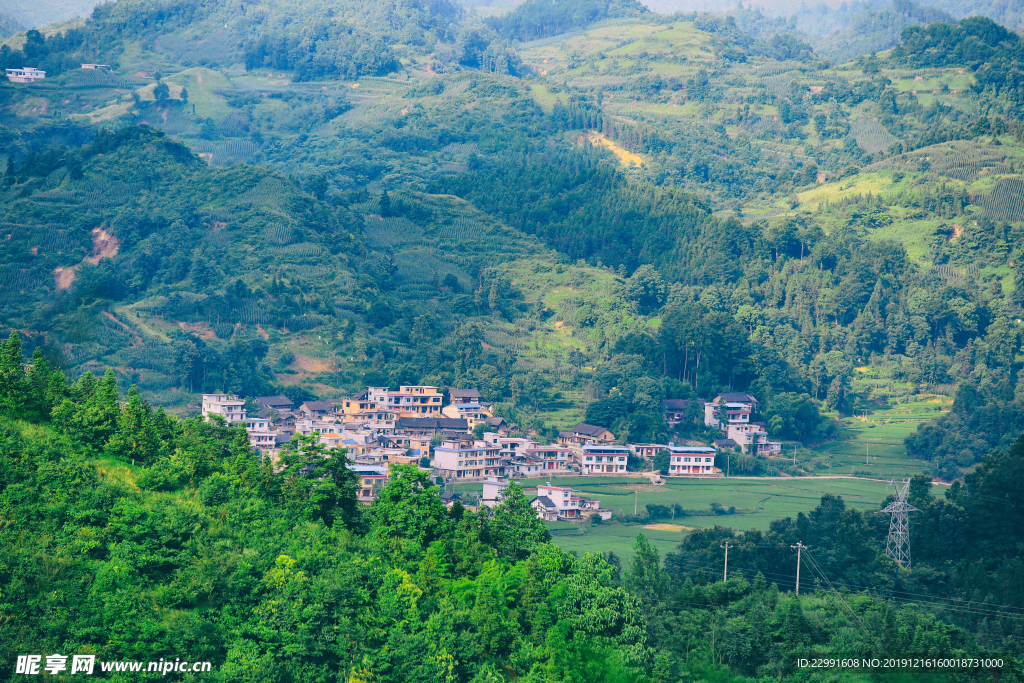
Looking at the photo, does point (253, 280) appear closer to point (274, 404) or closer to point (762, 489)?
point (274, 404)

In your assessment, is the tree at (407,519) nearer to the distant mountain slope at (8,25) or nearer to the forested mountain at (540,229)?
the forested mountain at (540,229)

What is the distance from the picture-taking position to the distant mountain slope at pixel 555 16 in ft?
433

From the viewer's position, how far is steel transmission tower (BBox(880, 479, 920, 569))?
2952 centimetres

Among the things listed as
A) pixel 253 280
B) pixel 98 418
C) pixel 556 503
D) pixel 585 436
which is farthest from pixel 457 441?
pixel 98 418

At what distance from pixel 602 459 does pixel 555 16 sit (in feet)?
335

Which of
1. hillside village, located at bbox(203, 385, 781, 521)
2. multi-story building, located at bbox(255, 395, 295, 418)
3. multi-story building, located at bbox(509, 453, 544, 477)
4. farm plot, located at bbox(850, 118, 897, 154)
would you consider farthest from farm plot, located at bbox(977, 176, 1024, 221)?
multi-story building, located at bbox(255, 395, 295, 418)

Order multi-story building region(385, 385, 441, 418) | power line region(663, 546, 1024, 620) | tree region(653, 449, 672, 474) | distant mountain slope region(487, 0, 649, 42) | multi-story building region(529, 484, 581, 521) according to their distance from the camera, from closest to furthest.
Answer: power line region(663, 546, 1024, 620) → multi-story building region(529, 484, 581, 521) → tree region(653, 449, 672, 474) → multi-story building region(385, 385, 441, 418) → distant mountain slope region(487, 0, 649, 42)

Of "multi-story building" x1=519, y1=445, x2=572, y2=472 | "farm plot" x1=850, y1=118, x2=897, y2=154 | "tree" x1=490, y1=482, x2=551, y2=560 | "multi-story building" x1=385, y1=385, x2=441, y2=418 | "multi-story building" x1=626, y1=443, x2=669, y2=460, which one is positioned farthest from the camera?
"farm plot" x1=850, y1=118, x2=897, y2=154

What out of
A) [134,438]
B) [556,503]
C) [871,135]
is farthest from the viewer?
[871,135]

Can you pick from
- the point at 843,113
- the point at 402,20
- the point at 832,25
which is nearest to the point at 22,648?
the point at 843,113

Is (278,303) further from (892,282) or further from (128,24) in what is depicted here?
A: (128,24)

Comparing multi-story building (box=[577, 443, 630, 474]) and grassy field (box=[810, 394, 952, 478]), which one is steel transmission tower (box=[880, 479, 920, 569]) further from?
multi-story building (box=[577, 443, 630, 474])

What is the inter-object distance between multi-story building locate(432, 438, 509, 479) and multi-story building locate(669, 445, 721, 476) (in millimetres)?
6769

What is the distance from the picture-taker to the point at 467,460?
132 ft
